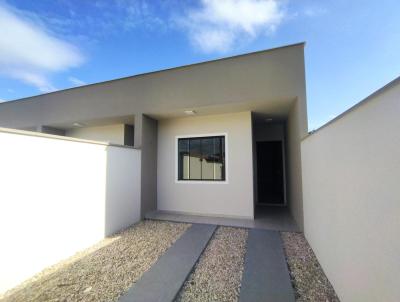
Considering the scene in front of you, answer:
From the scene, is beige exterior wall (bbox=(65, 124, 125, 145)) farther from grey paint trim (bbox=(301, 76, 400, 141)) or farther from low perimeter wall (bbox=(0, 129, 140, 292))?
grey paint trim (bbox=(301, 76, 400, 141))

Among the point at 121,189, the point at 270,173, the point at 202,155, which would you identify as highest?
the point at 202,155

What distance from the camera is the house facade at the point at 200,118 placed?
182 inches

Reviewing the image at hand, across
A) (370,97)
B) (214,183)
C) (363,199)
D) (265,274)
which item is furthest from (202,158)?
(370,97)

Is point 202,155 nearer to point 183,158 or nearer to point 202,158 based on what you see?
point 202,158

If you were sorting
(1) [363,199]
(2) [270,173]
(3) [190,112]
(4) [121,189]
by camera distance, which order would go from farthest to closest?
(2) [270,173] → (3) [190,112] → (4) [121,189] → (1) [363,199]

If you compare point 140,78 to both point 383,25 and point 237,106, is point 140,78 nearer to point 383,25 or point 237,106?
point 237,106

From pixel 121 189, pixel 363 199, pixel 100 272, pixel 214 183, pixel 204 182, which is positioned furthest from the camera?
pixel 204 182

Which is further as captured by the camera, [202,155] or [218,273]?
[202,155]

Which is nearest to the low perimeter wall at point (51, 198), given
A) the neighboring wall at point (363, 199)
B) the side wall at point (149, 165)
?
the side wall at point (149, 165)

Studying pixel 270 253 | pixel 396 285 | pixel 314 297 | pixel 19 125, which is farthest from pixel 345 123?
pixel 19 125

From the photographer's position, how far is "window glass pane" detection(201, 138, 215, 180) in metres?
5.87

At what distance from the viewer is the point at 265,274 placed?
2.74 meters

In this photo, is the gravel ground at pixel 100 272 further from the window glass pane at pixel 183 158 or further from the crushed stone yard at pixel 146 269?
the window glass pane at pixel 183 158

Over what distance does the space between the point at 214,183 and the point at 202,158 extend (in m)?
0.86
